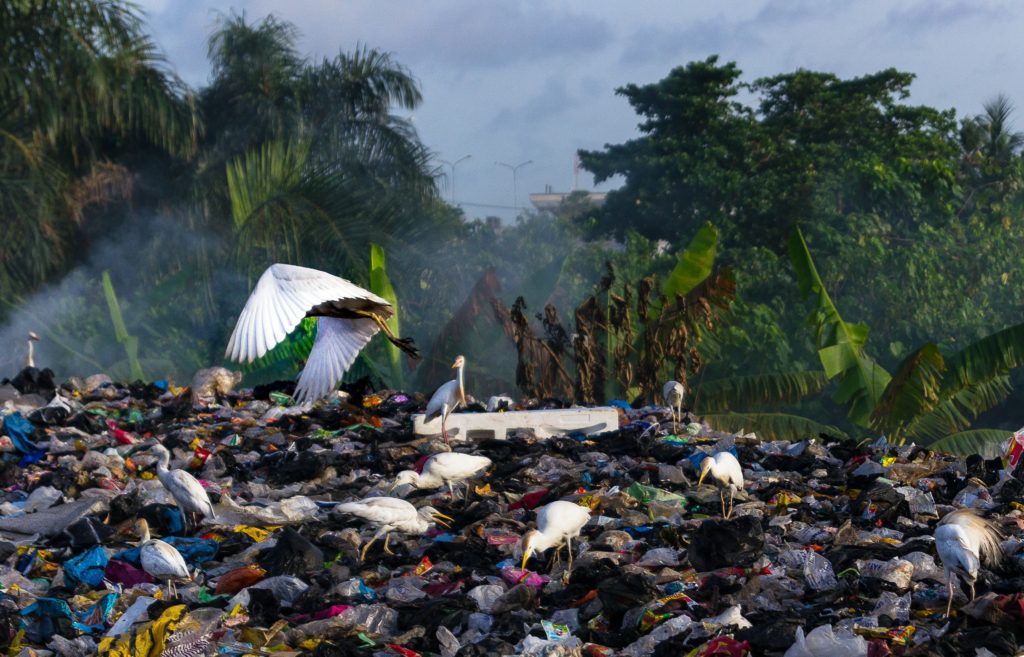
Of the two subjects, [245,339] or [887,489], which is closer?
[245,339]

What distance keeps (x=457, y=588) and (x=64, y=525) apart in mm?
2463

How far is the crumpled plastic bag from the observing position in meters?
4.11

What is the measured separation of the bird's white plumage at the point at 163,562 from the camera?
17.5ft

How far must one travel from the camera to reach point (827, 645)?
4.12 metres

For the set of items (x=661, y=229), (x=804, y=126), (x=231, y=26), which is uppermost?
(x=231, y=26)

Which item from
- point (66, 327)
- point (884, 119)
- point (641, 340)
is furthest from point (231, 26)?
point (641, 340)

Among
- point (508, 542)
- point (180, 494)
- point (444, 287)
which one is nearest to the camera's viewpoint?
point (508, 542)

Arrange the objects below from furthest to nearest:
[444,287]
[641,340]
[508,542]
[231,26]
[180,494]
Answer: [231,26], [444,287], [641,340], [180,494], [508,542]

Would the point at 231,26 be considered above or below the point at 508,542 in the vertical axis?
above

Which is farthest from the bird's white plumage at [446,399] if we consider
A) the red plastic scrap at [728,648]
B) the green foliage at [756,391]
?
the green foliage at [756,391]

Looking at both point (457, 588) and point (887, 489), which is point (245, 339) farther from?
point (887, 489)

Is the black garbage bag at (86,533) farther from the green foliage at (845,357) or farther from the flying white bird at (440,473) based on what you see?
the green foliage at (845,357)

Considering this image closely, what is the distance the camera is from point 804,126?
19391mm

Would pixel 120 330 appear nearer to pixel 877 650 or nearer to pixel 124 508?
pixel 124 508
